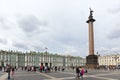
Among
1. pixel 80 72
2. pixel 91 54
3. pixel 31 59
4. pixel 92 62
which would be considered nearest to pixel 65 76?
pixel 80 72

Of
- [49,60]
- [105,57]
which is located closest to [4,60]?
[49,60]

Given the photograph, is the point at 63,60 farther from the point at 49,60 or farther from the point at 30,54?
the point at 30,54

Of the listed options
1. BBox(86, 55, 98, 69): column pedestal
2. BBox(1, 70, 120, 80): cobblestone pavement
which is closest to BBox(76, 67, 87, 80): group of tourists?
BBox(1, 70, 120, 80): cobblestone pavement

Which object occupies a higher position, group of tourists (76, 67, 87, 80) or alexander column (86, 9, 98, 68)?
alexander column (86, 9, 98, 68)

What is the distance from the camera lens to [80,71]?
A: 22.2 m

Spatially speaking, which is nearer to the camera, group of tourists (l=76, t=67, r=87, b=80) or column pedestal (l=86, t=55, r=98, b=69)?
group of tourists (l=76, t=67, r=87, b=80)

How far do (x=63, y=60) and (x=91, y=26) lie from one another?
12624 centimetres

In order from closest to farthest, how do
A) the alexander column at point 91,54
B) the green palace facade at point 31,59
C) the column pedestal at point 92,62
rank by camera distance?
the column pedestal at point 92,62 < the alexander column at point 91,54 < the green palace facade at point 31,59

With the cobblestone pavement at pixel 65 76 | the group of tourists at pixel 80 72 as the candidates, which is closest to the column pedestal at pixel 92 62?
the cobblestone pavement at pixel 65 76

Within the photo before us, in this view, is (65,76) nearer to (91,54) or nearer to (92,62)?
(92,62)

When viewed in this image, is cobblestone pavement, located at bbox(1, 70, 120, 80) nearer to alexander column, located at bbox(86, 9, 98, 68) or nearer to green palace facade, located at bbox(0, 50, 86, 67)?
alexander column, located at bbox(86, 9, 98, 68)

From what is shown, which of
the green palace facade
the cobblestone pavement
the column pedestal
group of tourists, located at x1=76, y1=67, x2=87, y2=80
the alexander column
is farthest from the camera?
the green palace facade

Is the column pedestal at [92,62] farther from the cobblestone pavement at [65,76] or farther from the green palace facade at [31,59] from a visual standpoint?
the green palace facade at [31,59]

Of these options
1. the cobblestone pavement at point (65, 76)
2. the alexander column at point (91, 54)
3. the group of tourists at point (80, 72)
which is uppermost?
the alexander column at point (91, 54)
